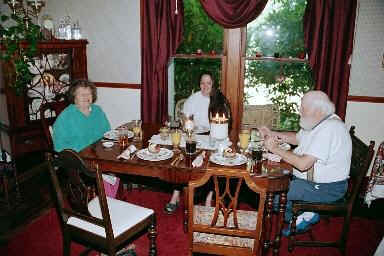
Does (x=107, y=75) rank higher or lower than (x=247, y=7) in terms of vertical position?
lower

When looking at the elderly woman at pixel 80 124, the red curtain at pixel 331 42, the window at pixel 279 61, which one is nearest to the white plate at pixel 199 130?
the elderly woman at pixel 80 124

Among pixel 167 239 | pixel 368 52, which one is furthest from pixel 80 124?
pixel 368 52

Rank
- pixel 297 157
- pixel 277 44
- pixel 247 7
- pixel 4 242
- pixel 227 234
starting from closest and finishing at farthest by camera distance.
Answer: pixel 227 234, pixel 297 157, pixel 4 242, pixel 247 7, pixel 277 44

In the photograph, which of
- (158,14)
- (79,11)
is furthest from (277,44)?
(79,11)

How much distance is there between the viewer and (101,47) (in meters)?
4.46

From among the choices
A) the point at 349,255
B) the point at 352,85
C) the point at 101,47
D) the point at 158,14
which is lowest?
the point at 349,255

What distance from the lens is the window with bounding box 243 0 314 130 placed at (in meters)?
3.87

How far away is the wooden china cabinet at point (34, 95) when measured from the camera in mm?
3723

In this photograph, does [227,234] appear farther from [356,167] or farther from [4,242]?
[4,242]

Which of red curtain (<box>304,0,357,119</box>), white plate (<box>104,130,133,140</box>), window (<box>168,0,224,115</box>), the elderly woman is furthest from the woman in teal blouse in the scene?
red curtain (<box>304,0,357,119</box>)

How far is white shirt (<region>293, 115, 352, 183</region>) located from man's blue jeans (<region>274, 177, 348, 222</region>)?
41 millimetres

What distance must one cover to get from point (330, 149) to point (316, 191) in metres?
0.33

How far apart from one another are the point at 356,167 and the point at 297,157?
0.53 metres

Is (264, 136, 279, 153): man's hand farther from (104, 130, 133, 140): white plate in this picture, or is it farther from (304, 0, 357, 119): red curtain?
(304, 0, 357, 119): red curtain
